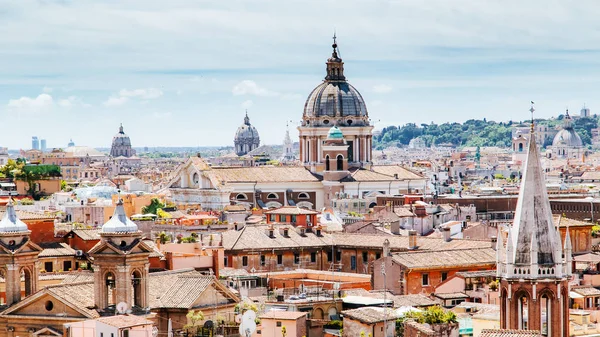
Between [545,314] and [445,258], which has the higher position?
[445,258]

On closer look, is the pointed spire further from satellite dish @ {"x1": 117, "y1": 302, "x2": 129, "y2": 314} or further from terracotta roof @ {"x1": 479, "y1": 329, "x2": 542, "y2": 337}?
satellite dish @ {"x1": 117, "y1": 302, "x2": 129, "y2": 314}

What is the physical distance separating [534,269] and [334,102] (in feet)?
190

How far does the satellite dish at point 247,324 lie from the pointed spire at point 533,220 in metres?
5.99

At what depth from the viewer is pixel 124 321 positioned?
33000mm

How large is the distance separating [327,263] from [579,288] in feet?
46.6

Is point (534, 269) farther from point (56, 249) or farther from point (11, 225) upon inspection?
point (56, 249)

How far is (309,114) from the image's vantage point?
91.6 meters

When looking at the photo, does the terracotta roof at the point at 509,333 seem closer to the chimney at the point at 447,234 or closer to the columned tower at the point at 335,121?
the chimney at the point at 447,234

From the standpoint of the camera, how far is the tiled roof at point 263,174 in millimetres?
84750

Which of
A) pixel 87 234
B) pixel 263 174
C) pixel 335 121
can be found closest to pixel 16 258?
pixel 87 234

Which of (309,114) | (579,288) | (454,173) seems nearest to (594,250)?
(579,288)

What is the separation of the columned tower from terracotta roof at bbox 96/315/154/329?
56491mm

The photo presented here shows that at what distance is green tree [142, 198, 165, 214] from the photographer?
79438 mm

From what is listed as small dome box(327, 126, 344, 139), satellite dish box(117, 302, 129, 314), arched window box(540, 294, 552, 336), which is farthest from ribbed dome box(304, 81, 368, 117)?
arched window box(540, 294, 552, 336)
